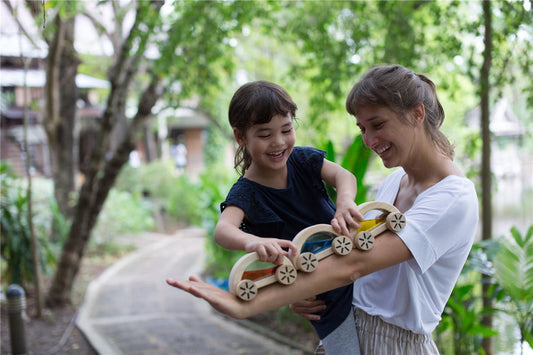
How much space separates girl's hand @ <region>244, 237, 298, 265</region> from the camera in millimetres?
1251

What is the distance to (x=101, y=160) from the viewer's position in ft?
19.4

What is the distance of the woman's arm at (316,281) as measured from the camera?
1.22 metres

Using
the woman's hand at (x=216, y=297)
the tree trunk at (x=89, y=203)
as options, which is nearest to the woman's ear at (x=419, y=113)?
the woman's hand at (x=216, y=297)

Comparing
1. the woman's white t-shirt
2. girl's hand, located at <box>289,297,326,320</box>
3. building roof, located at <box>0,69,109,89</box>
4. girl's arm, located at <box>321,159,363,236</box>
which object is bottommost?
girl's hand, located at <box>289,297,326,320</box>

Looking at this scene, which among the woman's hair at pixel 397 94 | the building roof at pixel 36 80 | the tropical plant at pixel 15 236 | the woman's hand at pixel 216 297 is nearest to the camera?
the woman's hand at pixel 216 297

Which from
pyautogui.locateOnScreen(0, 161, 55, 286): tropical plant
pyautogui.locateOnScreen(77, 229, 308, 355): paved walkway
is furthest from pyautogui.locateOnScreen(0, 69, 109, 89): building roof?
pyautogui.locateOnScreen(0, 161, 55, 286): tropical plant

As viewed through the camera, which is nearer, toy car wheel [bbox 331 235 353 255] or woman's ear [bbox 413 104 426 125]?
toy car wheel [bbox 331 235 353 255]

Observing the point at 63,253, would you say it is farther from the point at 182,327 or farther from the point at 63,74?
the point at 63,74

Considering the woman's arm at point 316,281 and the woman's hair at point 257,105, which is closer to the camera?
the woman's arm at point 316,281

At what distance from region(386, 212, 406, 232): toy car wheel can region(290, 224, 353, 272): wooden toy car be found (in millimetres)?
132

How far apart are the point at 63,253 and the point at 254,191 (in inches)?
209

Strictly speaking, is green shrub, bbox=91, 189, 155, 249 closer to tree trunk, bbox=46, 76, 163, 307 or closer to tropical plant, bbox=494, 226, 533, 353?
tree trunk, bbox=46, 76, 163, 307

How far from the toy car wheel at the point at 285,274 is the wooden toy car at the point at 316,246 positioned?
0.03 metres

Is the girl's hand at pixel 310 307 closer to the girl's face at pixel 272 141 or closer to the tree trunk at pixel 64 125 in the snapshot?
the girl's face at pixel 272 141
